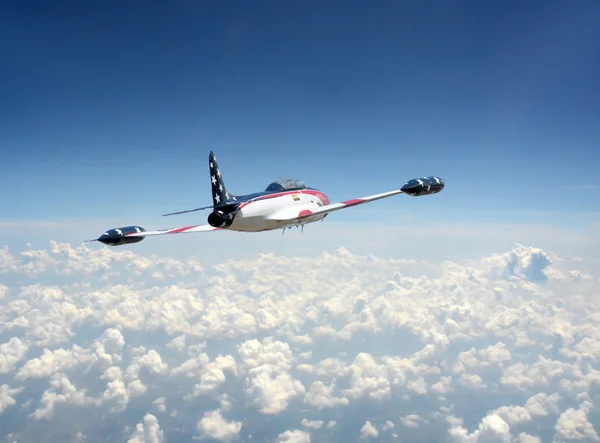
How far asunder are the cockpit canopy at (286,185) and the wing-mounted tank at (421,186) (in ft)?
32.7

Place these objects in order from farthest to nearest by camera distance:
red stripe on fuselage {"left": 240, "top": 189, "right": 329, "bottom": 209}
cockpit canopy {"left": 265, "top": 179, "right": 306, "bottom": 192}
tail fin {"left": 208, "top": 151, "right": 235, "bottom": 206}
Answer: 1. cockpit canopy {"left": 265, "top": 179, "right": 306, "bottom": 192}
2. tail fin {"left": 208, "top": 151, "right": 235, "bottom": 206}
3. red stripe on fuselage {"left": 240, "top": 189, "right": 329, "bottom": 209}

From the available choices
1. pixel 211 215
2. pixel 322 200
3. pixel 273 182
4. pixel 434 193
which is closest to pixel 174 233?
pixel 211 215

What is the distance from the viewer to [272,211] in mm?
29984

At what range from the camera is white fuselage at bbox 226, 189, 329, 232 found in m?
27.7

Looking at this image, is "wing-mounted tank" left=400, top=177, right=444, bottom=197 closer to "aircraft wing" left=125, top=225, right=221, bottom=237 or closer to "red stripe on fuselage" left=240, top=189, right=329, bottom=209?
"red stripe on fuselage" left=240, top=189, right=329, bottom=209

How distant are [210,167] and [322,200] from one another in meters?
12.2

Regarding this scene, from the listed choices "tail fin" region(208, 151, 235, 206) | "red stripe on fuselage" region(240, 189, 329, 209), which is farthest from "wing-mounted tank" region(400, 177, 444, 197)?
"tail fin" region(208, 151, 235, 206)

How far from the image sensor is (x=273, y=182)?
1355 inches

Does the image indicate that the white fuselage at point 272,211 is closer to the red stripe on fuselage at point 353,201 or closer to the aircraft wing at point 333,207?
the aircraft wing at point 333,207

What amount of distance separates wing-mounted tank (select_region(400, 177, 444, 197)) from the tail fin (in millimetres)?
15716

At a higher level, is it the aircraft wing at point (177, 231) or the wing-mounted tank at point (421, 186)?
the wing-mounted tank at point (421, 186)

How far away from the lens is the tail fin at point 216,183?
31.3 m

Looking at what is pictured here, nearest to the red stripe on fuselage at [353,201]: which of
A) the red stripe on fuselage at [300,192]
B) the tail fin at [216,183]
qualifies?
the red stripe on fuselage at [300,192]

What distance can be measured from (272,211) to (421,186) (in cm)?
1342
